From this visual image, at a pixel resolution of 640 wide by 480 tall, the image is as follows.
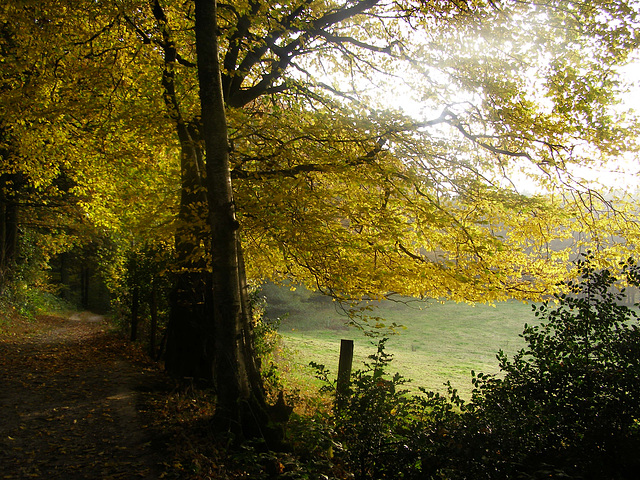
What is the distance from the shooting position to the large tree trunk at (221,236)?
4.84 meters

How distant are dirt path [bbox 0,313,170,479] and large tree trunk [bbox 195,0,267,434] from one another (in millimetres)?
1147

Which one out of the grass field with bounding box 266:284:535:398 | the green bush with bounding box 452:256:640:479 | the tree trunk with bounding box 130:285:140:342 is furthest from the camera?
the grass field with bounding box 266:284:535:398

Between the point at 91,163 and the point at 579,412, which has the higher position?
the point at 91,163

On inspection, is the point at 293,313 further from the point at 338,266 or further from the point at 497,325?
the point at 338,266

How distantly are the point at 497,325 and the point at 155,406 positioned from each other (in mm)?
21397

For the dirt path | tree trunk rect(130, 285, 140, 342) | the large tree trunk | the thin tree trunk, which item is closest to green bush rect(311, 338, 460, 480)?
the large tree trunk

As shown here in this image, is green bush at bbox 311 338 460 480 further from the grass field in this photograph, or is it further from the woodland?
the grass field

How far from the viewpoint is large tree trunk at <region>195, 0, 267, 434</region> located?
191 inches

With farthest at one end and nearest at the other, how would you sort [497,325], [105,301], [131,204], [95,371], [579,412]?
1. [105,301]
2. [497,325]
3. [131,204]
4. [95,371]
5. [579,412]

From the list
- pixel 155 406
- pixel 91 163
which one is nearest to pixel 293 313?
pixel 91 163

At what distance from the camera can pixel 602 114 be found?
6402mm

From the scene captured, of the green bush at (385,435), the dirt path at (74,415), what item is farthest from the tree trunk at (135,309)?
the green bush at (385,435)

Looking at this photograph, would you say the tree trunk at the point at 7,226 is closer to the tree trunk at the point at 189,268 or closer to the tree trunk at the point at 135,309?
the tree trunk at the point at 135,309

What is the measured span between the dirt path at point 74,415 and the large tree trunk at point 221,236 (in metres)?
1.15
